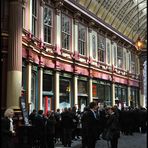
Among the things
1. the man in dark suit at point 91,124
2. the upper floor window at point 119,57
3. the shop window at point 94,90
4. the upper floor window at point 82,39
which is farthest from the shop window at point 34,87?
the upper floor window at point 119,57

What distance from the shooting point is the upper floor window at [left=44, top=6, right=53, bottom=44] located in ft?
70.6

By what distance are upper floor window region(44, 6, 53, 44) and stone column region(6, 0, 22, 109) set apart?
22.1 ft

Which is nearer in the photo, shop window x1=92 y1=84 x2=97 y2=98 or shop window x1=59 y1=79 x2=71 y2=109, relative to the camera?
shop window x1=59 y1=79 x2=71 y2=109

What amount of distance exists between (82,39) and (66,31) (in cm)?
305

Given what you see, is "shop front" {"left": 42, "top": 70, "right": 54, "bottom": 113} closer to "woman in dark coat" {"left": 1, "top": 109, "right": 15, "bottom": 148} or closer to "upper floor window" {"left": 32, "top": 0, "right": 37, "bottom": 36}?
"upper floor window" {"left": 32, "top": 0, "right": 37, "bottom": 36}

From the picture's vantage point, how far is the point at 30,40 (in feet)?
56.9

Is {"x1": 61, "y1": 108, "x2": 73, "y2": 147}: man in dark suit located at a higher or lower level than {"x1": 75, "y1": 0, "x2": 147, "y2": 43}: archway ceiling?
lower

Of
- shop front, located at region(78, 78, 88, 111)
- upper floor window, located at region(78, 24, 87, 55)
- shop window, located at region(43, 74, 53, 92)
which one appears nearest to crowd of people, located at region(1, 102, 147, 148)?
shop window, located at region(43, 74, 53, 92)

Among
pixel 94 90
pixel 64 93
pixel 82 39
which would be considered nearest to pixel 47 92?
pixel 64 93

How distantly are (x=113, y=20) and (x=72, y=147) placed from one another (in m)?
21.3

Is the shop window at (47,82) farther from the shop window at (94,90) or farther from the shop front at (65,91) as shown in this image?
the shop window at (94,90)

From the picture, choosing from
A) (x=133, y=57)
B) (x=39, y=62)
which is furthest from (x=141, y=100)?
(x=39, y=62)

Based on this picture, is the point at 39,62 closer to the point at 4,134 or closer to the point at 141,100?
the point at 4,134

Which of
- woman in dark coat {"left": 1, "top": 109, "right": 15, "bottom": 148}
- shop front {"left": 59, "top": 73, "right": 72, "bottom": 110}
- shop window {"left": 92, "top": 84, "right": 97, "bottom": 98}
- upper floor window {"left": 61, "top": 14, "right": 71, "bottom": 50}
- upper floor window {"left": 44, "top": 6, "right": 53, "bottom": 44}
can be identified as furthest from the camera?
shop window {"left": 92, "top": 84, "right": 97, "bottom": 98}
